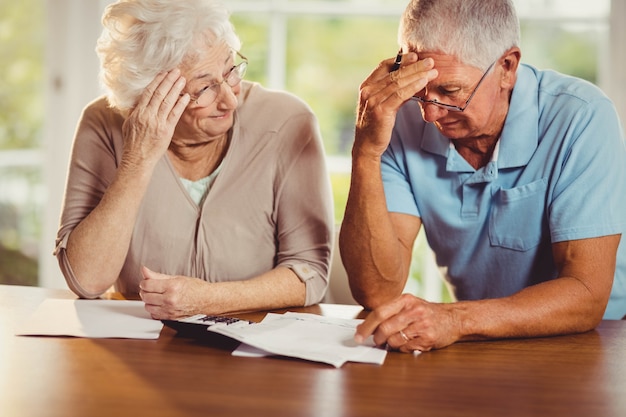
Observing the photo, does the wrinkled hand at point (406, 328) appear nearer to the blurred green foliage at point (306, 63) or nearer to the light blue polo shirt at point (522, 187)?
the light blue polo shirt at point (522, 187)

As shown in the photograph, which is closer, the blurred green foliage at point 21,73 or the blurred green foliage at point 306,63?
the blurred green foliage at point 306,63

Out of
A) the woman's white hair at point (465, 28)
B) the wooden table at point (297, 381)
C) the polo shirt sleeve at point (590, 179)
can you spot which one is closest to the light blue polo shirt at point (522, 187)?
the polo shirt sleeve at point (590, 179)

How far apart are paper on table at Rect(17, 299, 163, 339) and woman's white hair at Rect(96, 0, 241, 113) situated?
1.70 feet

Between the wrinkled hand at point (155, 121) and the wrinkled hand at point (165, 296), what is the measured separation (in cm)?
Answer: 37

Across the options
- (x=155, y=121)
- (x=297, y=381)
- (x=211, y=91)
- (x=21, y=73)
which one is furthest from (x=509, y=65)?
(x=21, y=73)

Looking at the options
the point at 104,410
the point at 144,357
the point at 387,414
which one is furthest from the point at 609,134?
the point at 104,410

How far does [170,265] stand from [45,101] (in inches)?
76.8

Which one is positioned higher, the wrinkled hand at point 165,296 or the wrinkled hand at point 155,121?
the wrinkled hand at point 155,121

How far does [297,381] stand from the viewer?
1.29 meters

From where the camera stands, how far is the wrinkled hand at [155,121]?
194 cm

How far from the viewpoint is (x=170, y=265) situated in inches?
81.2

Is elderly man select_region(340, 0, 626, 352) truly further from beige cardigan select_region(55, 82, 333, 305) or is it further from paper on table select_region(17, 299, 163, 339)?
paper on table select_region(17, 299, 163, 339)

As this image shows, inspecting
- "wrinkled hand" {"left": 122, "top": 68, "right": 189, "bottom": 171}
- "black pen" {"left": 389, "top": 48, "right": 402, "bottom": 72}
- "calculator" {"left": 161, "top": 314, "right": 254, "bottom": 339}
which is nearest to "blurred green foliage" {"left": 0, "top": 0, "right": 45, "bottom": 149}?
"wrinkled hand" {"left": 122, "top": 68, "right": 189, "bottom": 171}

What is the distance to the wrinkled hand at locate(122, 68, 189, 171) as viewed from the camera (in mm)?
1942
